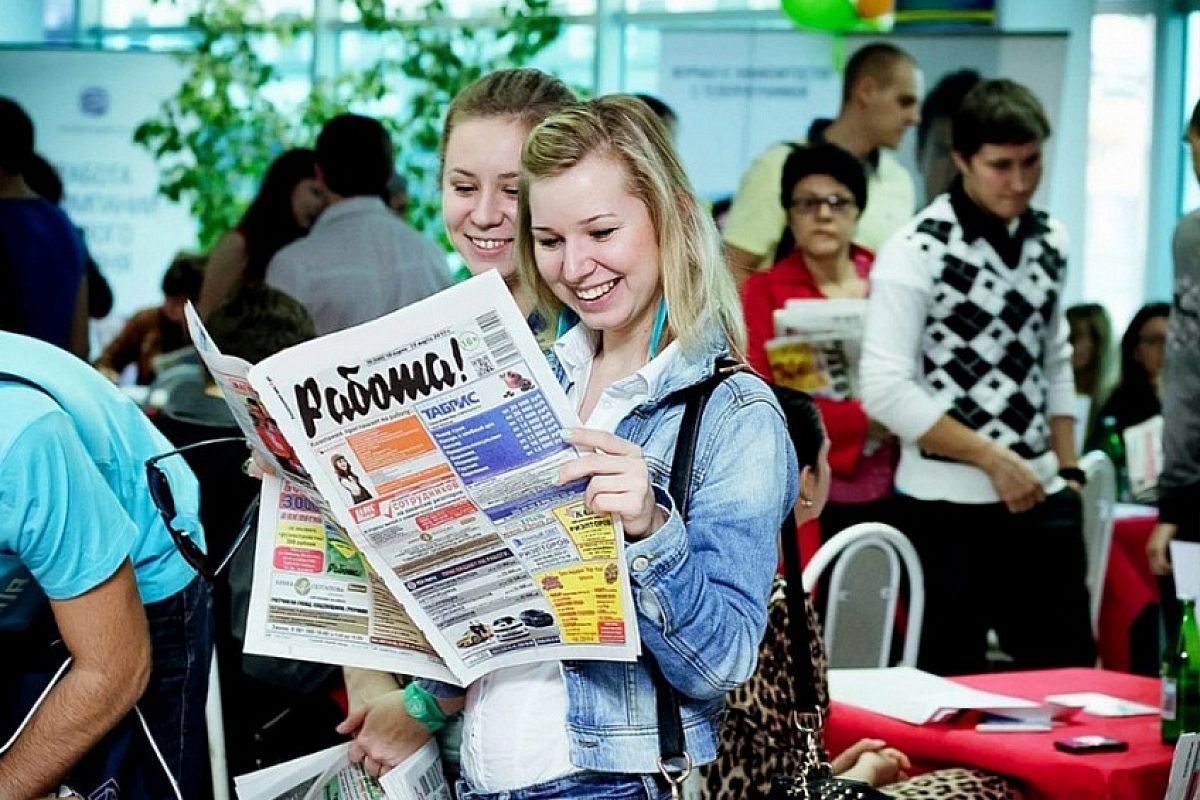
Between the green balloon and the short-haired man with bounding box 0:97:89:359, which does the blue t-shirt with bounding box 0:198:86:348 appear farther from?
the green balloon

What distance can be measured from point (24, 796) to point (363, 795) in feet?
1.25

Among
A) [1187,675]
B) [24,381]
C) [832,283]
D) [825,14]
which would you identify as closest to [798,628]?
[24,381]

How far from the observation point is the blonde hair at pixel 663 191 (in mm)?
1743

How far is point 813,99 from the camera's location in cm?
779

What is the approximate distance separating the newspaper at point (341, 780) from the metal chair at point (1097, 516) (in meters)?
3.13

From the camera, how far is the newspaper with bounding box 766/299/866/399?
13.9ft

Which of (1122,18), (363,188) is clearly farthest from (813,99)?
(363,188)

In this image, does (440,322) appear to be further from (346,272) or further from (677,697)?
(346,272)

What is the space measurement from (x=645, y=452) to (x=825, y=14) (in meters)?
6.25

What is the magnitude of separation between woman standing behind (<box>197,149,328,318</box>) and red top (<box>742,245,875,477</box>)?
5.11 feet

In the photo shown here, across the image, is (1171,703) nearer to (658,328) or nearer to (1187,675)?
(1187,675)

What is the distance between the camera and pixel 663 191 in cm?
175

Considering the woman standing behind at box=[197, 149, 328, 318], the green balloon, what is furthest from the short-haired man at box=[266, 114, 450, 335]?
the green balloon

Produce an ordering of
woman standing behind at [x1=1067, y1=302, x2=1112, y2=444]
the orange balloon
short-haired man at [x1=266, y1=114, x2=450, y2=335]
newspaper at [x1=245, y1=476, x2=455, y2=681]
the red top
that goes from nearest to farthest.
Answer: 1. newspaper at [x1=245, y1=476, x2=455, y2=681]
2. the red top
3. short-haired man at [x1=266, y1=114, x2=450, y2=335]
4. woman standing behind at [x1=1067, y1=302, x2=1112, y2=444]
5. the orange balloon
